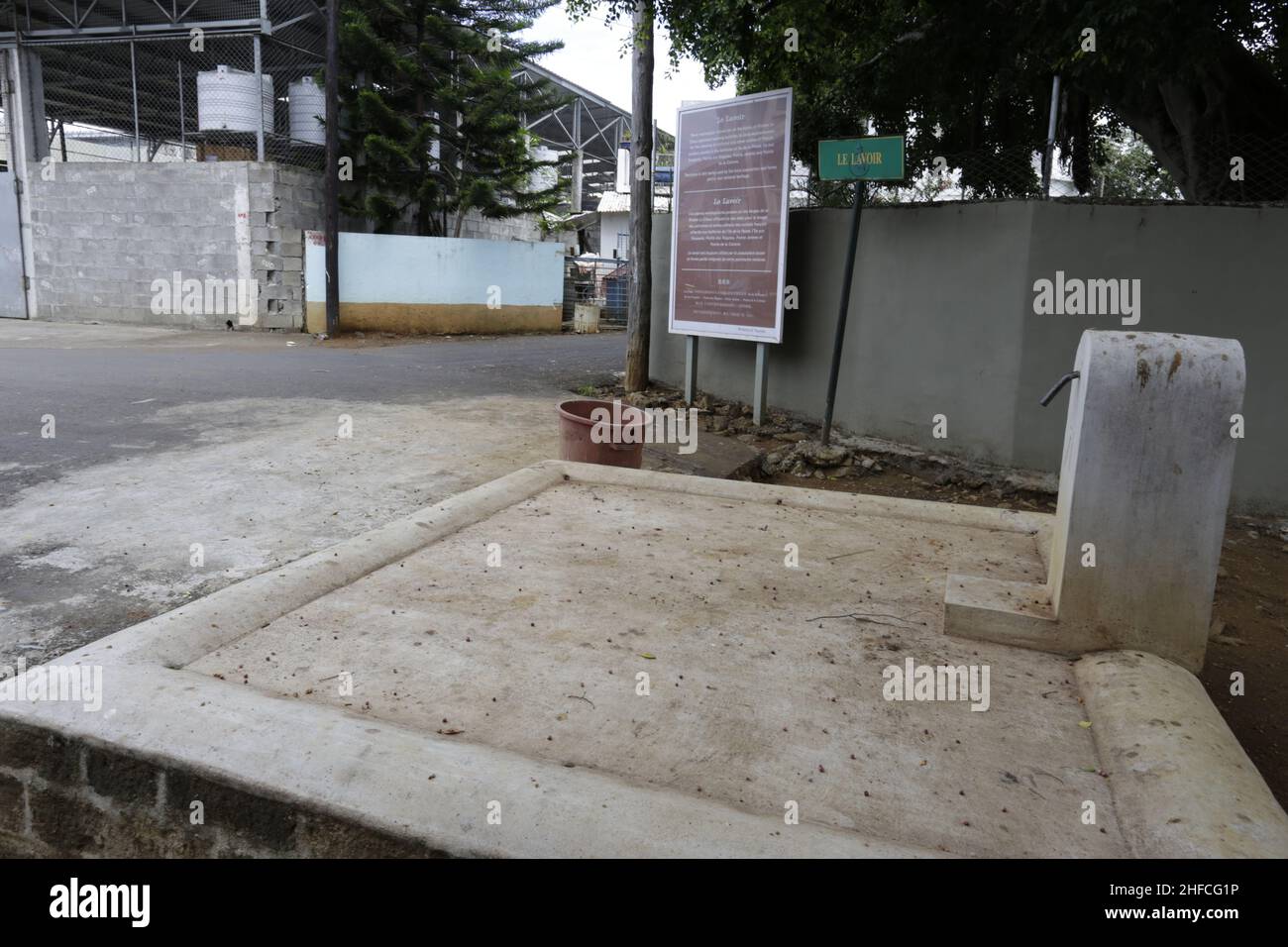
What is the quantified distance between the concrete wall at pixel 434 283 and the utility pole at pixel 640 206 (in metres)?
8.27

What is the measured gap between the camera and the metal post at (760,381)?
917 cm

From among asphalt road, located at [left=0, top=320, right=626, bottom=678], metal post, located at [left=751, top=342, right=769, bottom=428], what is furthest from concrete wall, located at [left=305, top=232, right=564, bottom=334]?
metal post, located at [left=751, top=342, right=769, bottom=428]

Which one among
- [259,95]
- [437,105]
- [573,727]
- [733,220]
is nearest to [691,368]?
[733,220]

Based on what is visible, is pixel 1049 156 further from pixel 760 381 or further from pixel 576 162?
pixel 576 162

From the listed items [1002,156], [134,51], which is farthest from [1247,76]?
[134,51]

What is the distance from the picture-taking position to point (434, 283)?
729 inches

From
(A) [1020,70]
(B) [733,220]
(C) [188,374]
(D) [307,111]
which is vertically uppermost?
(D) [307,111]

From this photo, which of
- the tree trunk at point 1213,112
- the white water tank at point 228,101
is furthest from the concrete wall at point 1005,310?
the white water tank at point 228,101

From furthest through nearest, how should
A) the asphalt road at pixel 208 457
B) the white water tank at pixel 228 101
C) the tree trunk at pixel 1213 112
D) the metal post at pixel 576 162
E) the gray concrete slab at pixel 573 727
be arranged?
the metal post at pixel 576 162 < the white water tank at pixel 228 101 < the tree trunk at pixel 1213 112 < the asphalt road at pixel 208 457 < the gray concrete slab at pixel 573 727

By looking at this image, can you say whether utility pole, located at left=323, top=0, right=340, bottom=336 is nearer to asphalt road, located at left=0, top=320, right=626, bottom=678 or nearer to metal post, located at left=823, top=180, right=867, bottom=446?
asphalt road, located at left=0, top=320, right=626, bottom=678

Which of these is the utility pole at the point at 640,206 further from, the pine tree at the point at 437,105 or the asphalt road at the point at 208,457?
the pine tree at the point at 437,105

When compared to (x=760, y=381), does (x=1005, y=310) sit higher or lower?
higher

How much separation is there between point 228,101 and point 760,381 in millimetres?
13480
